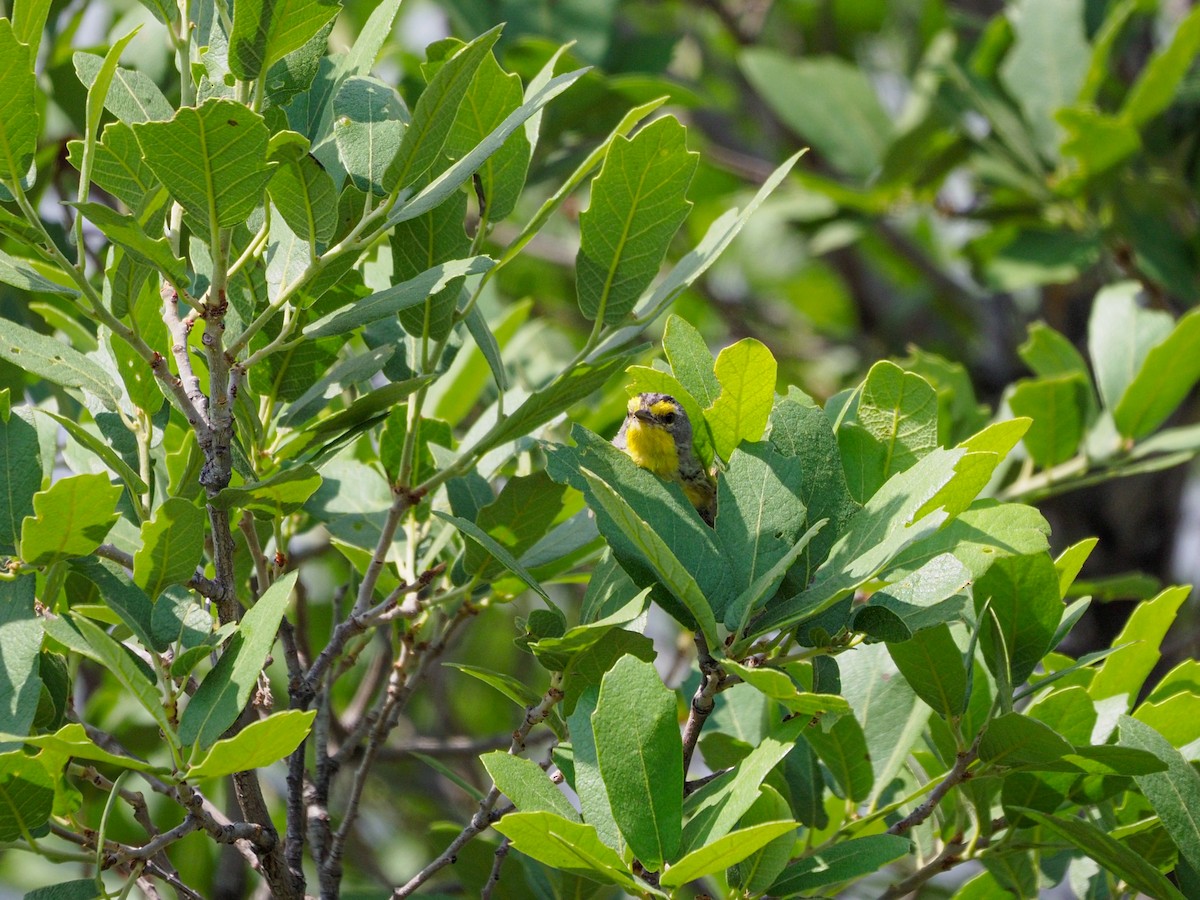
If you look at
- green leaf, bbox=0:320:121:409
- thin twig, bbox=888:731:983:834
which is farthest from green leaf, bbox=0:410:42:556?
thin twig, bbox=888:731:983:834

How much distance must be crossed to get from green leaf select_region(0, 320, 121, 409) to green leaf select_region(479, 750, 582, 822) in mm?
642

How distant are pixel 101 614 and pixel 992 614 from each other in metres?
1.06

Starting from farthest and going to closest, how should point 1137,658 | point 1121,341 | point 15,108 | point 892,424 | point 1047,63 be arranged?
1. point 1047,63
2. point 1121,341
3. point 1137,658
4. point 892,424
5. point 15,108

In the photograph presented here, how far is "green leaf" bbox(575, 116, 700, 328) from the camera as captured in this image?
1.45 m

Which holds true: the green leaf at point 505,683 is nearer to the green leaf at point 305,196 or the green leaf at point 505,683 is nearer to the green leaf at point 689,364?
the green leaf at point 689,364

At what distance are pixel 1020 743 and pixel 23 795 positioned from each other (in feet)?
3.62

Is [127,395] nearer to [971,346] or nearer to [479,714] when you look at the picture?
[479,714]

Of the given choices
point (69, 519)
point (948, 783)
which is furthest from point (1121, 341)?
point (69, 519)

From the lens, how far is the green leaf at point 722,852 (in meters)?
1.15

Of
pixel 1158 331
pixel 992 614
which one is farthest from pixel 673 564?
pixel 1158 331

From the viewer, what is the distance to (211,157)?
1205 millimetres

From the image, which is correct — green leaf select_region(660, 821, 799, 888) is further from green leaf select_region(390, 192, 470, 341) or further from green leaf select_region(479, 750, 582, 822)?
green leaf select_region(390, 192, 470, 341)

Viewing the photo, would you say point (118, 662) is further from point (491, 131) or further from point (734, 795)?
point (491, 131)

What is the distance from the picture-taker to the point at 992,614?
1479 mm
